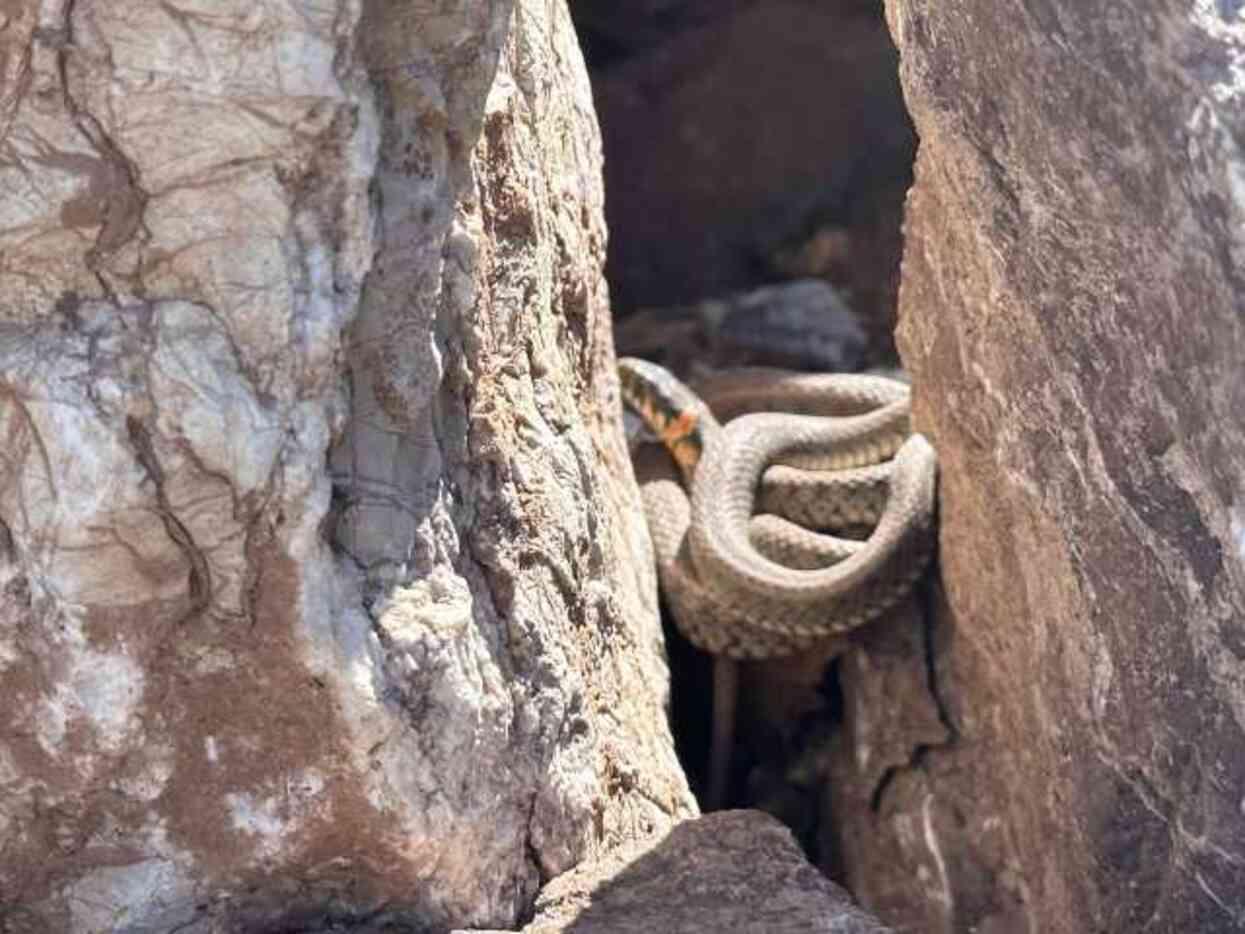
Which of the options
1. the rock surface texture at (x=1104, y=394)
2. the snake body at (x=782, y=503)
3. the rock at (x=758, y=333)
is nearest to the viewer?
the rock surface texture at (x=1104, y=394)

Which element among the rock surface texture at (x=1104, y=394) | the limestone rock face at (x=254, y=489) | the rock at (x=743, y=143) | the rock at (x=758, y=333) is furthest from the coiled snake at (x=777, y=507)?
the limestone rock face at (x=254, y=489)

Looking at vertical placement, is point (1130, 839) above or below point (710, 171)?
below

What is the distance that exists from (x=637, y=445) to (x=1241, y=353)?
10.3 ft

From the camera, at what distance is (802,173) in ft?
27.0

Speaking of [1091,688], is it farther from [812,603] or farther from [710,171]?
[710,171]

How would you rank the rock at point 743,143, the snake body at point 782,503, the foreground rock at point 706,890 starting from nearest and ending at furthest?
the foreground rock at point 706,890, the snake body at point 782,503, the rock at point 743,143

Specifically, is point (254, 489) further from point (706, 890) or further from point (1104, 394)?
point (1104, 394)

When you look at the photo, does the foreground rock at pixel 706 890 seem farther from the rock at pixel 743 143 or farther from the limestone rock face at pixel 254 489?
the rock at pixel 743 143

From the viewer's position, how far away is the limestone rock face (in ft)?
9.05

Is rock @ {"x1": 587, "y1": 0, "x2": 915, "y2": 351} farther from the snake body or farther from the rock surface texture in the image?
the rock surface texture

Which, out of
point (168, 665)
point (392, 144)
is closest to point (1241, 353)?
point (392, 144)

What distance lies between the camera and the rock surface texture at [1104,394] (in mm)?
2996

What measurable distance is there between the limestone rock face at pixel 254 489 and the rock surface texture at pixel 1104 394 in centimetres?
81

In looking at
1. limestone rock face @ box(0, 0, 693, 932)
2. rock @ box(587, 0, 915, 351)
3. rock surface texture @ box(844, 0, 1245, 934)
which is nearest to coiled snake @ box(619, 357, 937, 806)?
rock surface texture @ box(844, 0, 1245, 934)
